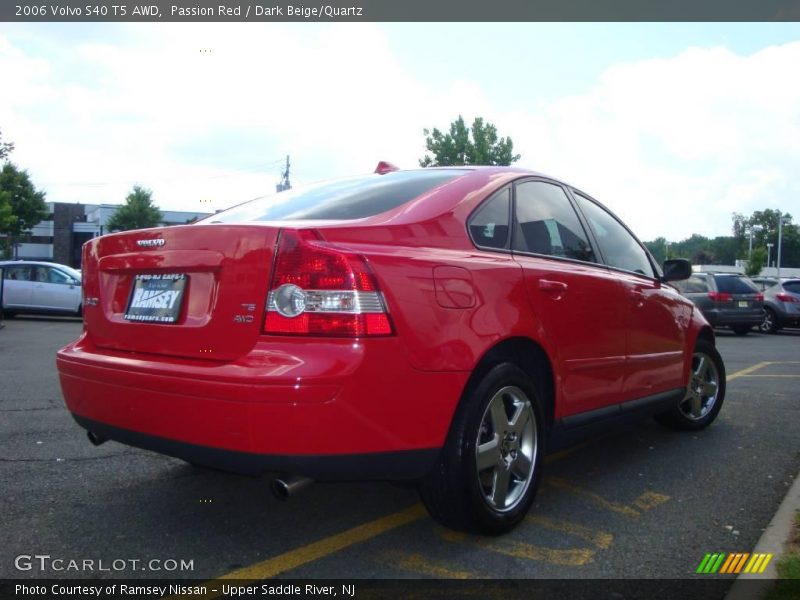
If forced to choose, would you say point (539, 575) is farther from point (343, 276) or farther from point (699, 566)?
point (343, 276)

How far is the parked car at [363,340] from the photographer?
251 cm

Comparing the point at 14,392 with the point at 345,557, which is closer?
the point at 345,557

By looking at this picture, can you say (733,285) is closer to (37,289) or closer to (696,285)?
(696,285)

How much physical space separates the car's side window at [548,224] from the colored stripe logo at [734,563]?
1.57m

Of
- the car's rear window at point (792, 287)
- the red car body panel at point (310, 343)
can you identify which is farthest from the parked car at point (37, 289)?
the car's rear window at point (792, 287)

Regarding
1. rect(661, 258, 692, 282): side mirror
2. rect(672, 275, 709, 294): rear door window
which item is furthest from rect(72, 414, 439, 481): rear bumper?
rect(672, 275, 709, 294): rear door window

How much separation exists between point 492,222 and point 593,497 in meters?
1.54

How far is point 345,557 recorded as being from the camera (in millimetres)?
2863

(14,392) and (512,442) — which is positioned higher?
(512,442)

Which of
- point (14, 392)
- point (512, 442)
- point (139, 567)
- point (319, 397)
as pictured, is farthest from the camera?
point (14, 392)

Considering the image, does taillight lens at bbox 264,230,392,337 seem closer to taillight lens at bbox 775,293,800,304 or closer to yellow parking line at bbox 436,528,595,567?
yellow parking line at bbox 436,528,595,567

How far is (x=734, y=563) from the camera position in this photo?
288cm

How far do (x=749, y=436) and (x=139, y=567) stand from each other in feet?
14.1
